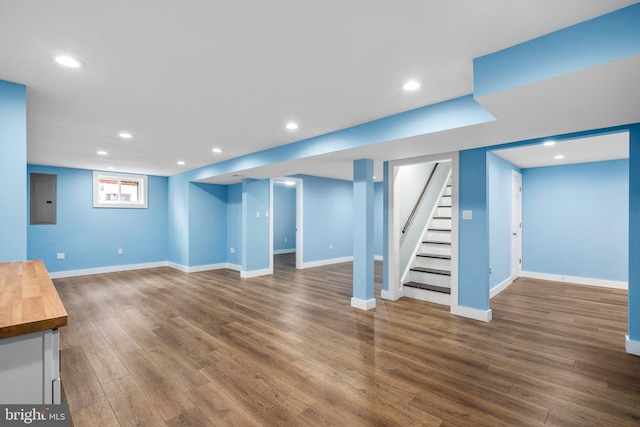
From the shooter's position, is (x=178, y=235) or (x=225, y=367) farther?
(x=178, y=235)

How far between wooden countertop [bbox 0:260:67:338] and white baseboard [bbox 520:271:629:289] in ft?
23.8

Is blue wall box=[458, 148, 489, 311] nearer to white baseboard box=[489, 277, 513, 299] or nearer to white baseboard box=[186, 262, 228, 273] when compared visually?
white baseboard box=[489, 277, 513, 299]

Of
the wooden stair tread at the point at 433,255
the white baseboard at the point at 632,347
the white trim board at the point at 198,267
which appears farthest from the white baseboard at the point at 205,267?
the white baseboard at the point at 632,347

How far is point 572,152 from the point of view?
4641 mm

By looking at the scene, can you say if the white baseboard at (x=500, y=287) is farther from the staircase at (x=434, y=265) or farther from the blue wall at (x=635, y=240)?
the blue wall at (x=635, y=240)

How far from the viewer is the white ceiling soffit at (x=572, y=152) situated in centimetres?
392

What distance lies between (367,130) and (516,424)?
283 cm

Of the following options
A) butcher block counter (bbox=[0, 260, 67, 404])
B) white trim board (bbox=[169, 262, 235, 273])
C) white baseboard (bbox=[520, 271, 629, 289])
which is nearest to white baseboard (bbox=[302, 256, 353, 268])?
white trim board (bbox=[169, 262, 235, 273])

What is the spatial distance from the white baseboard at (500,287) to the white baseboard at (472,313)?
994 mm

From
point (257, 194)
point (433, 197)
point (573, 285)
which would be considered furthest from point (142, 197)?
point (573, 285)

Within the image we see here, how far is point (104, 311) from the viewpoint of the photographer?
4129mm

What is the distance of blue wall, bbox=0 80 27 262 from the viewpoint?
2229 mm

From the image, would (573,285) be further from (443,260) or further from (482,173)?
(482,173)

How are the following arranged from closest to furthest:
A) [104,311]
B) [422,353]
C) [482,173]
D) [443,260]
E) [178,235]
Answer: [422,353] → [482,173] → [104,311] → [443,260] → [178,235]
